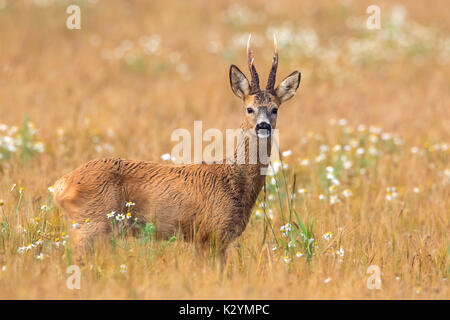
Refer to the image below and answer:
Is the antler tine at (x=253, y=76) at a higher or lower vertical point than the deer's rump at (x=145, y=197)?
higher

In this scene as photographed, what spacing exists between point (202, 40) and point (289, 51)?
2407 millimetres

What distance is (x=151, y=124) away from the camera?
10.9 meters

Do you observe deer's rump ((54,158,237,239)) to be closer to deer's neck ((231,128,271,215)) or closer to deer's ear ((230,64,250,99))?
deer's neck ((231,128,271,215))

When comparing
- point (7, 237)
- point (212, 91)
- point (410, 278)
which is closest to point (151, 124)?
point (212, 91)

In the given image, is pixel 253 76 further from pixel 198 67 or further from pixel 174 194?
pixel 198 67

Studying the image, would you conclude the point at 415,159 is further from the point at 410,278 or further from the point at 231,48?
the point at 231,48

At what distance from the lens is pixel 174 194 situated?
5.25 m

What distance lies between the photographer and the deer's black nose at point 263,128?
540cm

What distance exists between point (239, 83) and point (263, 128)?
68 centimetres

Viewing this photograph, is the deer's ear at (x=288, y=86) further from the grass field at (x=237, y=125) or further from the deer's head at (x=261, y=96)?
the grass field at (x=237, y=125)

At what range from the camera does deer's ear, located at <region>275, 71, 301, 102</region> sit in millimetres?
5938

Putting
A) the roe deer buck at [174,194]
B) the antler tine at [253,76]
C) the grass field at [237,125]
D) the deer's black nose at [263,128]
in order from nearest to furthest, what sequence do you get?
1. the grass field at [237,125]
2. the roe deer buck at [174,194]
3. the deer's black nose at [263,128]
4. the antler tine at [253,76]

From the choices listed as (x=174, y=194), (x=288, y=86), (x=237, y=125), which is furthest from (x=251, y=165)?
(x=237, y=125)

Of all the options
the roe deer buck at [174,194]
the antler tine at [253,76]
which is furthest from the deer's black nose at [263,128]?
the antler tine at [253,76]
